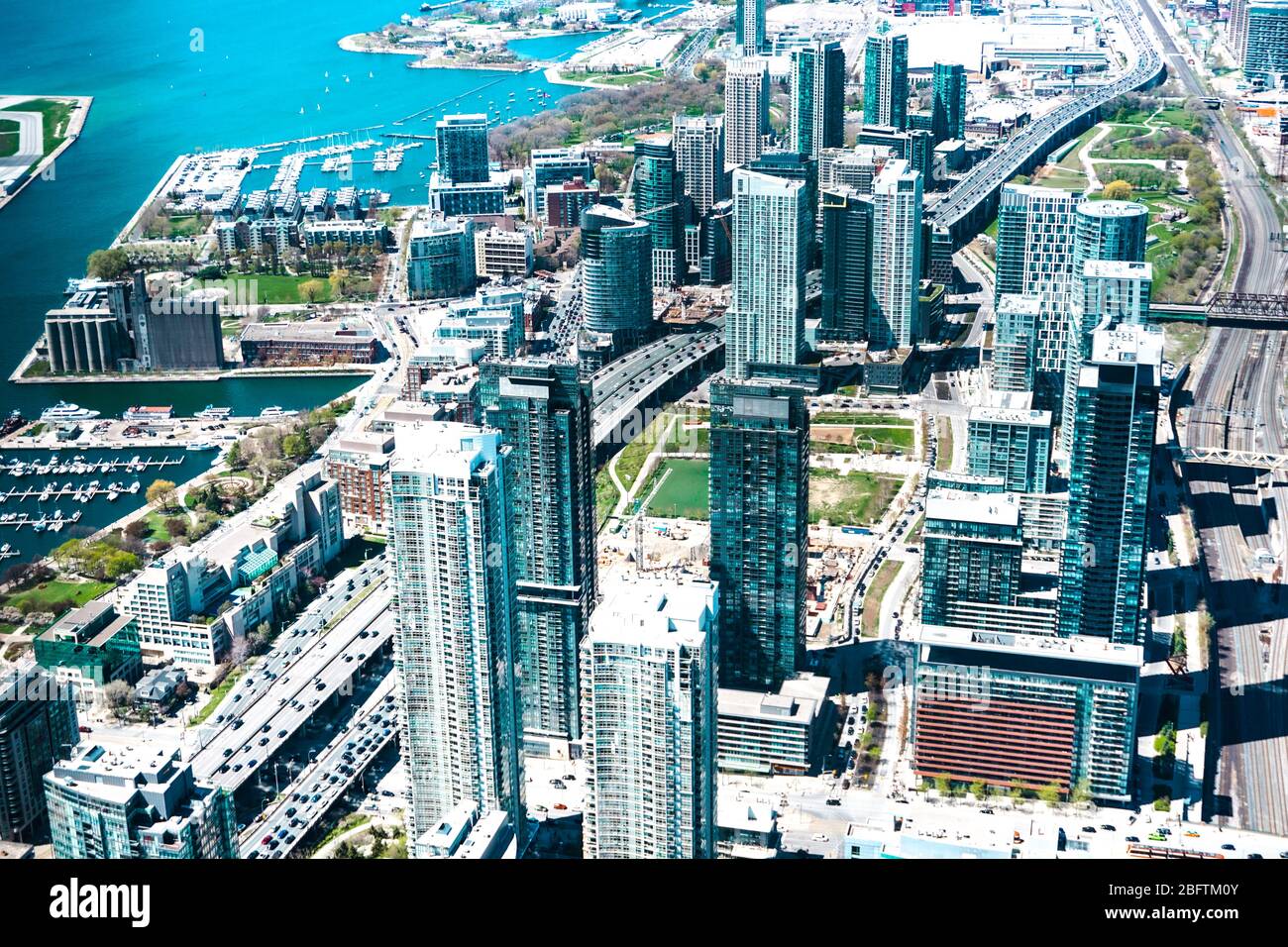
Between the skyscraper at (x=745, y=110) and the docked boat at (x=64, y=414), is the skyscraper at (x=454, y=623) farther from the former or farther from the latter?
the skyscraper at (x=745, y=110)

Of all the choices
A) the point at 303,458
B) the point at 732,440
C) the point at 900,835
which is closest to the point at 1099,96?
the point at 303,458

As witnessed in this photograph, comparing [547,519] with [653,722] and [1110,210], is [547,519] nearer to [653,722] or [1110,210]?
[653,722]

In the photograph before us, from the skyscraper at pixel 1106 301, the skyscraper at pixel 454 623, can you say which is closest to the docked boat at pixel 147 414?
the skyscraper at pixel 454 623

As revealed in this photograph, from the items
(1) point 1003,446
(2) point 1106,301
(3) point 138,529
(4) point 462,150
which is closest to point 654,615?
(1) point 1003,446

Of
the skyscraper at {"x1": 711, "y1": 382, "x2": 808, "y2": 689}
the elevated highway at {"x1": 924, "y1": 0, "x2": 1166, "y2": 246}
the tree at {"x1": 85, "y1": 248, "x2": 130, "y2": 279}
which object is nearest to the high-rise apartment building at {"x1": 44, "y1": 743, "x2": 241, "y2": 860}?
the skyscraper at {"x1": 711, "y1": 382, "x2": 808, "y2": 689}

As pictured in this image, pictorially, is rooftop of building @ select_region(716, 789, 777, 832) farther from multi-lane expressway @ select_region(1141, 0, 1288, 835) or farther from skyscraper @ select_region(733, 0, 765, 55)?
skyscraper @ select_region(733, 0, 765, 55)

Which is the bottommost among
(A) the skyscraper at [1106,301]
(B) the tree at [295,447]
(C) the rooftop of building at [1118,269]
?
(B) the tree at [295,447]

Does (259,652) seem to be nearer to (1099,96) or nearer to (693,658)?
(693,658)
